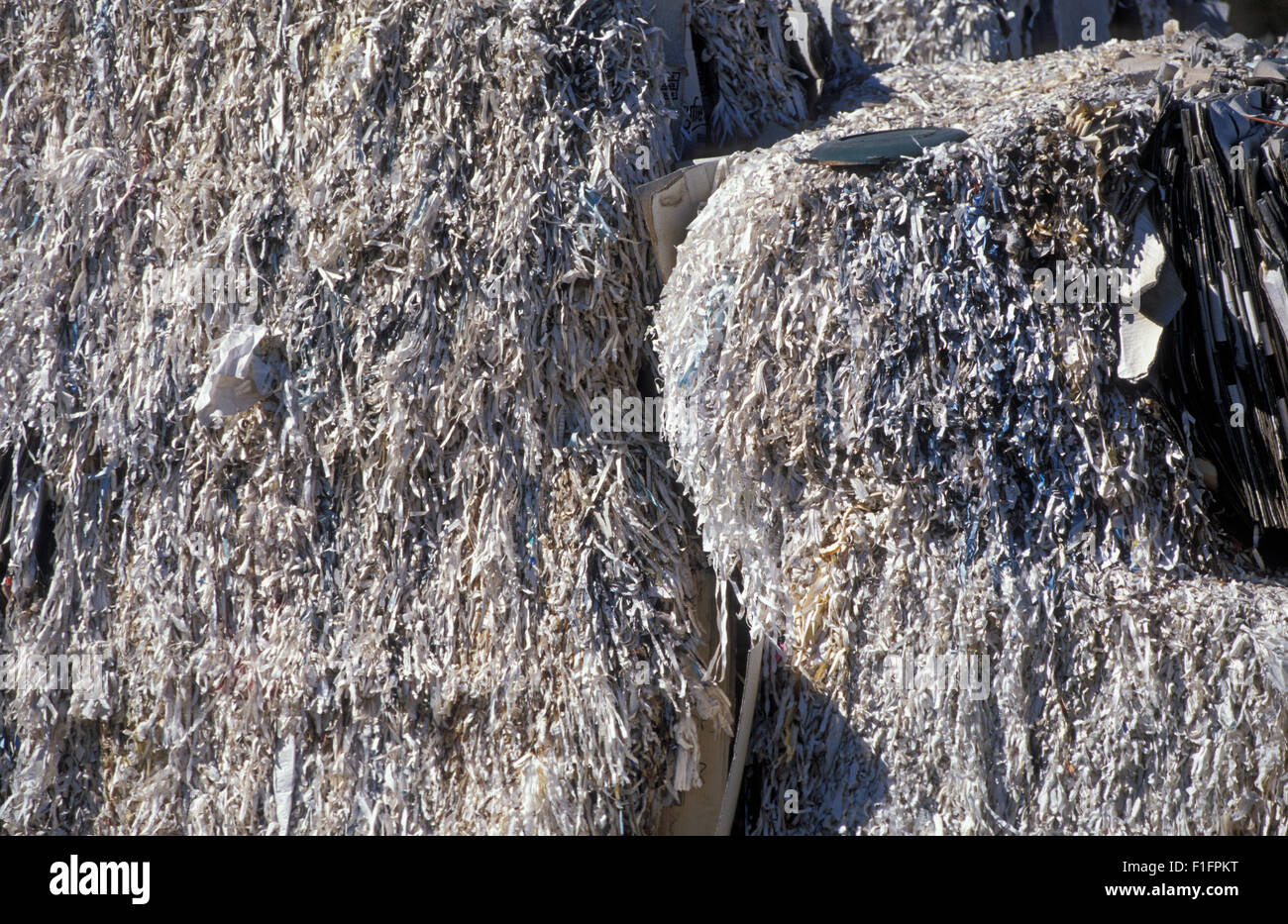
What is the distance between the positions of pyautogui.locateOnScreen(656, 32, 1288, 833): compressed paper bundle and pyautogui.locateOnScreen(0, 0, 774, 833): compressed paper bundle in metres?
0.20

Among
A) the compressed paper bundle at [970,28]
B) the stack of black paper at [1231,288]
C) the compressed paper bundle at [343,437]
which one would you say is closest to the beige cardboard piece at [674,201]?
the compressed paper bundle at [343,437]

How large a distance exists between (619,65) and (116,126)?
1.01 metres

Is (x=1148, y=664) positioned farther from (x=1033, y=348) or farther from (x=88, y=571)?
(x=88, y=571)

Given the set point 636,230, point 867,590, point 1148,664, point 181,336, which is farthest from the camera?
point 181,336

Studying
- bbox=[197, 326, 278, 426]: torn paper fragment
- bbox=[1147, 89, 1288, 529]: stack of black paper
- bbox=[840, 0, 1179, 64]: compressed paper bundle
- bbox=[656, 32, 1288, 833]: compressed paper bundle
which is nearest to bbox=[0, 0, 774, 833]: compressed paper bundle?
bbox=[197, 326, 278, 426]: torn paper fragment

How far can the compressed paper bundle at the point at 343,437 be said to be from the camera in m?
1.80

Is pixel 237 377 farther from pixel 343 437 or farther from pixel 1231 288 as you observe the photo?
pixel 1231 288

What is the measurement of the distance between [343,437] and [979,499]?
1.07m

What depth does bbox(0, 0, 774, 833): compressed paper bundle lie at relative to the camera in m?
1.80

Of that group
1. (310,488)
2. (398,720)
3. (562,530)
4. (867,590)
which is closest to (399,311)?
(310,488)

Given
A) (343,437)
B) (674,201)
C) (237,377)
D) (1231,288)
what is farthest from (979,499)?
(237,377)

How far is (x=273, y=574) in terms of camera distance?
6.30 ft

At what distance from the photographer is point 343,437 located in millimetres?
1892

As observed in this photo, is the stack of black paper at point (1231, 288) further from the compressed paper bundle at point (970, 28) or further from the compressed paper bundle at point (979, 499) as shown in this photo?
the compressed paper bundle at point (970, 28)
